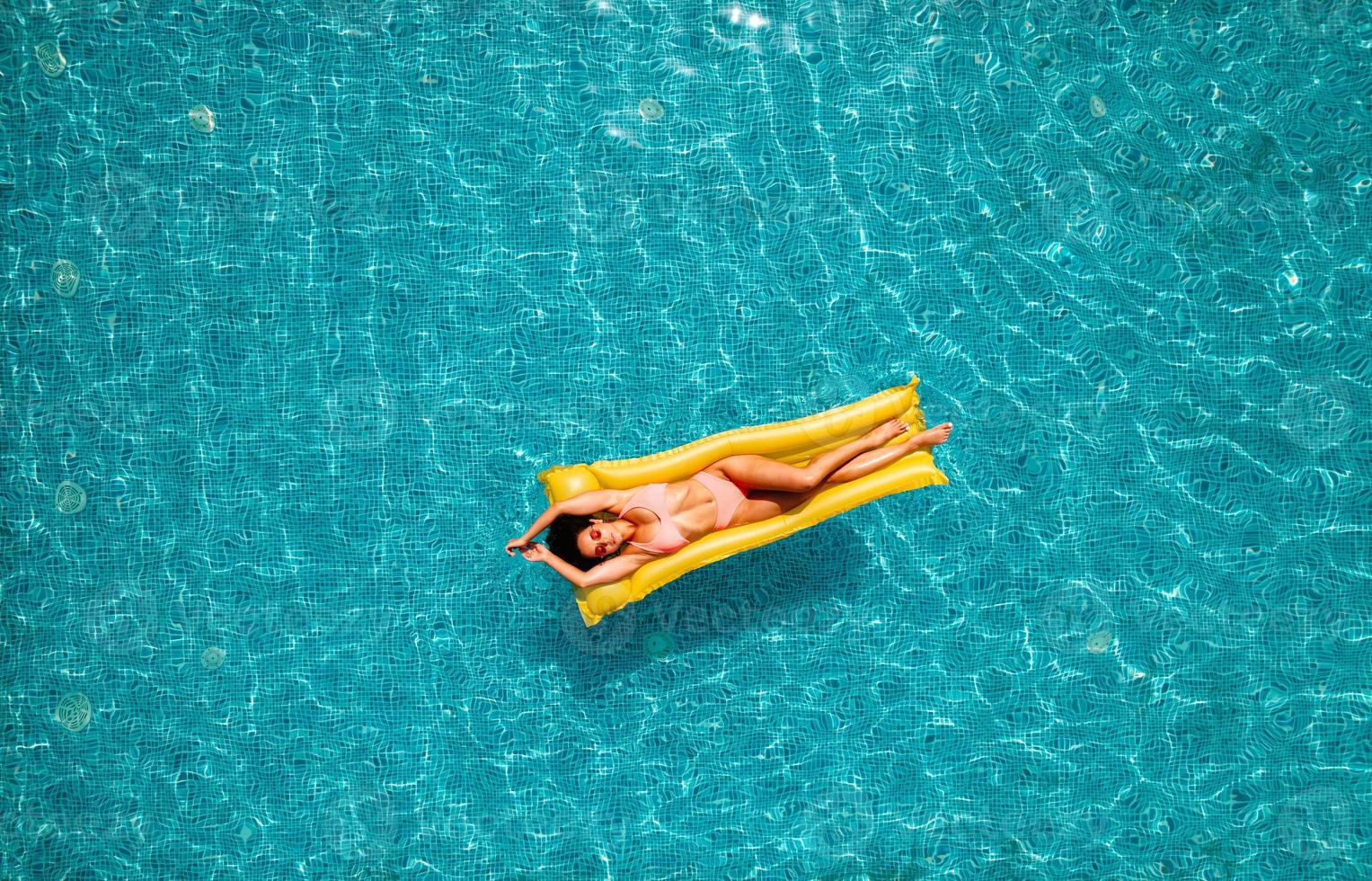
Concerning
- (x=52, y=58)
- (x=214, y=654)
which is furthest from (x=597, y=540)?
(x=52, y=58)

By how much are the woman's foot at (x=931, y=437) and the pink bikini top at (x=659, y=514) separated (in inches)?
41.4

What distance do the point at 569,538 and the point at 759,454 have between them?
87cm

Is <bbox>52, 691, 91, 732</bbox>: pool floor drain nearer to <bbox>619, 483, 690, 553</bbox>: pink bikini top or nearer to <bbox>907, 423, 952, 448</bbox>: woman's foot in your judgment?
<bbox>619, 483, 690, 553</bbox>: pink bikini top

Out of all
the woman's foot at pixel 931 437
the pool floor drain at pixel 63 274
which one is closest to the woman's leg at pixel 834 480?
the woman's foot at pixel 931 437

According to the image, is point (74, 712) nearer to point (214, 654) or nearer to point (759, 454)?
point (214, 654)

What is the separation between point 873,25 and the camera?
5246 mm

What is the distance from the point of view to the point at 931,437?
14.8 ft

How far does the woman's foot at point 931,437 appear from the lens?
14.7 feet

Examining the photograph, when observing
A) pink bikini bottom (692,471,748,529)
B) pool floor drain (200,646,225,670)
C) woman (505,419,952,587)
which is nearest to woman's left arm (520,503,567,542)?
woman (505,419,952,587)

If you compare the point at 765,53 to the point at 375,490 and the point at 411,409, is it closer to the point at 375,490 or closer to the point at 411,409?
the point at 411,409

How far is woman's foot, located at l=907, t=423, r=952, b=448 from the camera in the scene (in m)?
4.47

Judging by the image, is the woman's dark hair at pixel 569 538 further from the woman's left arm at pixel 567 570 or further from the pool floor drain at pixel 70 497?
the pool floor drain at pixel 70 497

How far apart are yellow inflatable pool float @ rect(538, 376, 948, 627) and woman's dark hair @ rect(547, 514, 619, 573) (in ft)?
0.41

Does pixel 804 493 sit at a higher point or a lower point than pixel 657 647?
higher
